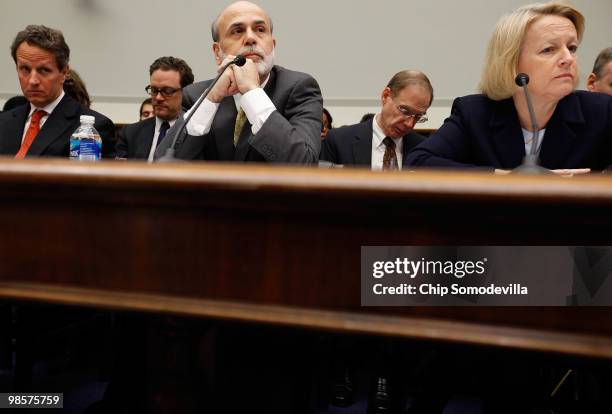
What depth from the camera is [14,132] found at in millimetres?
1938

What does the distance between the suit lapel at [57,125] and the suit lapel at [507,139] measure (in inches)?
58.5

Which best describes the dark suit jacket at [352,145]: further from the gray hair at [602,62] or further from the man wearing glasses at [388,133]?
the gray hair at [602,62]

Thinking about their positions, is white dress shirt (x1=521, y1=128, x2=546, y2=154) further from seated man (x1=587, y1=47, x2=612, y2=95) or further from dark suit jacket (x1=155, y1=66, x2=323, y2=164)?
seated man (x1=587, y1=47, x2=612, y2=95)

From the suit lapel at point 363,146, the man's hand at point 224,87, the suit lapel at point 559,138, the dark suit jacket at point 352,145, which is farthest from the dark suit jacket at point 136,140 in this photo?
the suit lapel at point 559,138

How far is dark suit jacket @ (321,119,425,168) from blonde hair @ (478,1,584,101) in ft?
2.93

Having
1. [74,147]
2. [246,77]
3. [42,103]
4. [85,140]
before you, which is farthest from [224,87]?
[42,103]

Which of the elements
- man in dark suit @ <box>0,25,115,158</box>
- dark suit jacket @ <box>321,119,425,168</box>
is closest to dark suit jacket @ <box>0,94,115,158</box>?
man in dark suit @ <box>0,25,115,158</box>

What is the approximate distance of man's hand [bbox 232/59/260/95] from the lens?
1356 millimetres

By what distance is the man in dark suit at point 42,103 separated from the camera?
1.89 metres

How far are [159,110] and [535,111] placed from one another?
1919 mm

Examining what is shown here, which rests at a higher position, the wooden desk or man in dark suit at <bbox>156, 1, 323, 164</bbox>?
man in dark suit at <bbox>156, 1, 323, 164</bbox>

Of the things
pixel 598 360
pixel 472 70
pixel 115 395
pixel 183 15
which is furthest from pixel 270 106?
pixel 183 15

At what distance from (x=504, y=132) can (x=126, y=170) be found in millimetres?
1148

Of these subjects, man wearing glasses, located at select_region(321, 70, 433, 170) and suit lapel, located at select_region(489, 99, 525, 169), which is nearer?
suit lapel, located at select_region(489, 99, 525, 169)
